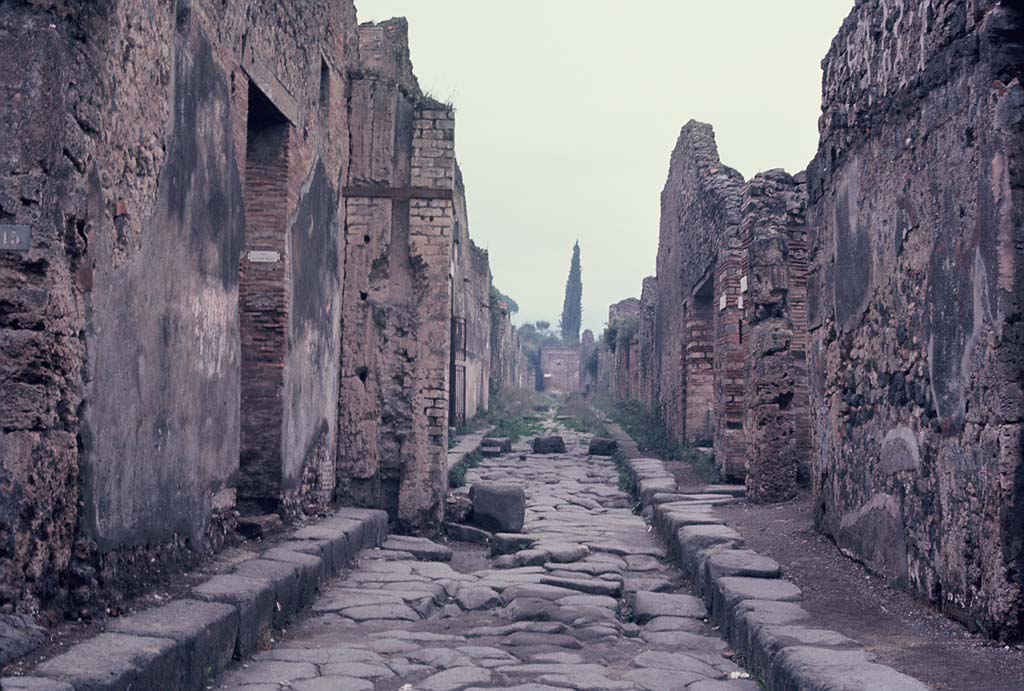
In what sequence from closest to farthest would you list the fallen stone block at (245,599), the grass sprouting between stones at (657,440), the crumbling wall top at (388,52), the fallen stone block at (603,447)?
1. the fallen stone block at (245,599)
2. the crumbling wall top at (388,52)
3. the grass sprouting between stones at (657,440)
4. the fallen stone block at (603,447)

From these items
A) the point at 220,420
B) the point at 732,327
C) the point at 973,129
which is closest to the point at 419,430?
the point at 220,420

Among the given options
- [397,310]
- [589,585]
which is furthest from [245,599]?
[397,310]

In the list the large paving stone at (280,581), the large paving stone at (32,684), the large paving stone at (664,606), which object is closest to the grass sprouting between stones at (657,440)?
the large paving stone at (664,606)

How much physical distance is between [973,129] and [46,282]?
3334mm

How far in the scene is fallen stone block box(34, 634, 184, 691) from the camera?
117 inches

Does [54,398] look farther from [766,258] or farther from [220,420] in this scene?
[766,258]

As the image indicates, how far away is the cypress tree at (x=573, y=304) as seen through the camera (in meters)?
82.6

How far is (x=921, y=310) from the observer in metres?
4.50

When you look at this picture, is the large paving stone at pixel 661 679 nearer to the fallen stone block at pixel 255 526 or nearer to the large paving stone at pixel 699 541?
the large paving stone at pixel 699 541

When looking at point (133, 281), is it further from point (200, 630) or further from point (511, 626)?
point (511, 626)

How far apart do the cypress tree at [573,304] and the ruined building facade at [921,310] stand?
7415 centimetres

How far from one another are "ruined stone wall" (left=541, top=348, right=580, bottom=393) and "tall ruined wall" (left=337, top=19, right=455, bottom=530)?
5299 centimetres

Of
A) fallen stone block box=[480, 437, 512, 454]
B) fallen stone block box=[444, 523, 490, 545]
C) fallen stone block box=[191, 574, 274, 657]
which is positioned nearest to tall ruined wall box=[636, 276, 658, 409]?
fallen stone block box=[480, 437, 512, 454]

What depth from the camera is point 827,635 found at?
382 centimetres
